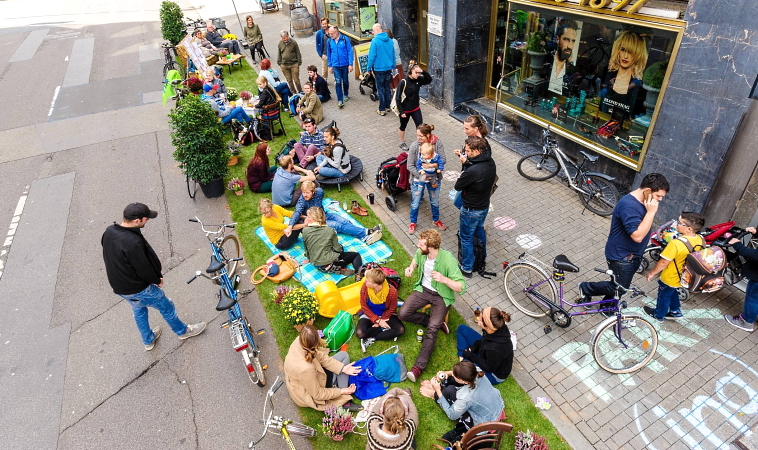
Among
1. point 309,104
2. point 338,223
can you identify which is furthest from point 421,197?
point 309,104

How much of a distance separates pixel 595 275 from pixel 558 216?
1631 mm

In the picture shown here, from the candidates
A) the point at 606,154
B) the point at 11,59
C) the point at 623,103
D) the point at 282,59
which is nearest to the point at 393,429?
the point at 606,154

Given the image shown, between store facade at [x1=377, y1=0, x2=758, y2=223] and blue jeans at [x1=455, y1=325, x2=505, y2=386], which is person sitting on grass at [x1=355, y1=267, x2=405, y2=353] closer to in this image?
blue jeans at [x1=455, y1=325, x2=505, y2=386]

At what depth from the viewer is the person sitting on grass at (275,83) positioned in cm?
1240

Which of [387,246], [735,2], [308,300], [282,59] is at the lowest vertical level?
[387,246]

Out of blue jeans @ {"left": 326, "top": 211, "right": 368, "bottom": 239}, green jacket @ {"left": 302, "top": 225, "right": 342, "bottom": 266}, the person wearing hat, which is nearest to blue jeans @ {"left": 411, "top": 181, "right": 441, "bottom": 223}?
blue jeans @ {"left": 326, "top": 211, "right": 368, "bottom": 239}

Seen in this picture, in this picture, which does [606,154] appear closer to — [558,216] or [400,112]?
[558,216]

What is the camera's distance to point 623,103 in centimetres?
826

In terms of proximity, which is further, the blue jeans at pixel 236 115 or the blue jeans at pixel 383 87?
the blue jeans at pixel 383 87

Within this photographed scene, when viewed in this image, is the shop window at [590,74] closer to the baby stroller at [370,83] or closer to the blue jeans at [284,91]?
the baby stroller at [370,83]

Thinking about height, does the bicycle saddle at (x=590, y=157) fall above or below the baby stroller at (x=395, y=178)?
above

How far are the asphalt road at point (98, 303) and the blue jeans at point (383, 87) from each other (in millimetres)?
5486

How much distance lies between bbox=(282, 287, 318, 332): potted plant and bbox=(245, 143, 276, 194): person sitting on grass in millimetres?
3705

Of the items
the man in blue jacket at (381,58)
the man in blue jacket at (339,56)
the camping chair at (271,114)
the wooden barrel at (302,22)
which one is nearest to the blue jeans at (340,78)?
the man in blue jacket at (339,56)
